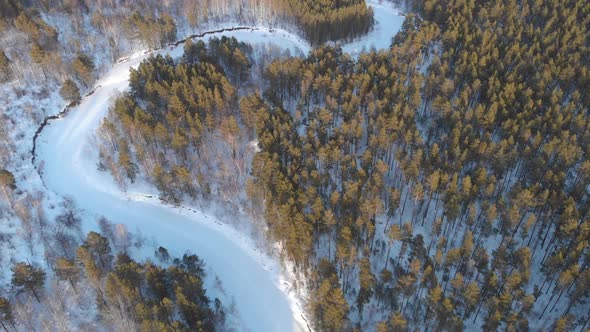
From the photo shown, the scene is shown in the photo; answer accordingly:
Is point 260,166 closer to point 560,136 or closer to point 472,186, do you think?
point 472,186

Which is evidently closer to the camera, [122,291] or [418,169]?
[122,291]

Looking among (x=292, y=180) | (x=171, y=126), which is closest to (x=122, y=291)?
(x=292, y=180)

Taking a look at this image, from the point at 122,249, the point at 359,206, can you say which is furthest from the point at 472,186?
the point at 122,249

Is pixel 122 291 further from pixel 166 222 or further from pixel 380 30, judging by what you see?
pixel 380 30

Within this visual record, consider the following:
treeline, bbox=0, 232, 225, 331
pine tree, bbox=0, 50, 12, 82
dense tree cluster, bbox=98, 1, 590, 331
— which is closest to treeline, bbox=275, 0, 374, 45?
dense tree cluster, bbox=98, 1, 590, 331

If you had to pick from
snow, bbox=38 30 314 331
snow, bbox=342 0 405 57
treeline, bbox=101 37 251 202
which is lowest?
snow, bbox=38 30 314 331

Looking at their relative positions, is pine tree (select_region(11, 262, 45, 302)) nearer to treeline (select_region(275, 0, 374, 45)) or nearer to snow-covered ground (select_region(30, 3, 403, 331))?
snow-covered ground (select_region(30, 3, 403, 331))

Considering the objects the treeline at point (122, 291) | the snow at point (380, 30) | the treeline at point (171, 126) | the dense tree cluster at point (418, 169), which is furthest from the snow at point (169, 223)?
the snow at point (380, 30)
